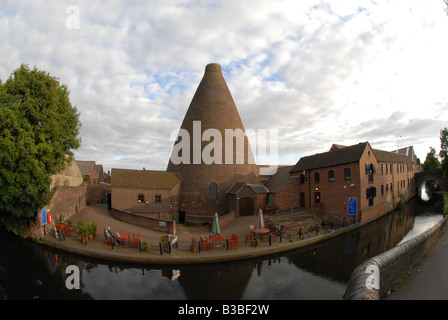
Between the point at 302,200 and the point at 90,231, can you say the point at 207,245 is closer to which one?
the point at 90,231

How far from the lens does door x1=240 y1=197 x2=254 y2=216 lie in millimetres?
23019

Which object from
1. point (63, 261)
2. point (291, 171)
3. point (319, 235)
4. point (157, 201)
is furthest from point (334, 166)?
point (63, 261)

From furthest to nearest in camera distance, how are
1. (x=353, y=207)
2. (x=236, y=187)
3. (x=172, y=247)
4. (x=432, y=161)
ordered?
(x=432, y=161), (x=236, y=187), (x=353, y=207), (x=172, y=247)

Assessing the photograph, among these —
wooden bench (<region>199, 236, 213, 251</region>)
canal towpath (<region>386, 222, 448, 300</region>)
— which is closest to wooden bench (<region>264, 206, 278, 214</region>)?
wooden bench (<region>199, 236, 213, 251</region>)

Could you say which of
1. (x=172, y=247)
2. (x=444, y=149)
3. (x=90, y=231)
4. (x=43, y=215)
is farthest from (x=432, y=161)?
(x=43, y=215)

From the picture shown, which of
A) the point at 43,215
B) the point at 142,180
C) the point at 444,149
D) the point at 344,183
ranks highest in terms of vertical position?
the point at 444,149

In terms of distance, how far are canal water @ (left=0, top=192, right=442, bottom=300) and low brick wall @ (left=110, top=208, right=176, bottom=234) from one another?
199 inches

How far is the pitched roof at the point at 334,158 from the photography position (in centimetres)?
2214

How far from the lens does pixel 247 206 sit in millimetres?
23375

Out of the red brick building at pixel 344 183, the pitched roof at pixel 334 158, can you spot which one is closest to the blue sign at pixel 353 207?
the red brick building at pixel 344 183

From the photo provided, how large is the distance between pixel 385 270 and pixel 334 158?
18.4 metres
